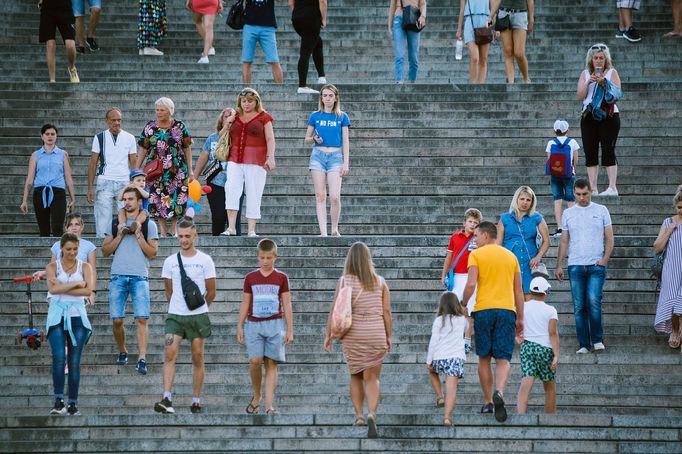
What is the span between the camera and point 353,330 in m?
12.3

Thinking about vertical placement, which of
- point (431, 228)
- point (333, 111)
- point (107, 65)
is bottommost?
point (431, 228)

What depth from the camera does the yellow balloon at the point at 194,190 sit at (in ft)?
55.1

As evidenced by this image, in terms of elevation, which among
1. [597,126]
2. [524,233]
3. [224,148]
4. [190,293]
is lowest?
[190,293]

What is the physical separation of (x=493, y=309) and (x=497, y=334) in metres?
0.22

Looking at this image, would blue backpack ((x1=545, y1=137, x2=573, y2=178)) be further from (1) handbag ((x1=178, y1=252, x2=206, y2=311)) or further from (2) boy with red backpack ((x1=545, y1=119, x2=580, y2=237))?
(1) handbag ((x1=178, y1=252, x2=206, y2=311))

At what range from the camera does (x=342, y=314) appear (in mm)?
12164

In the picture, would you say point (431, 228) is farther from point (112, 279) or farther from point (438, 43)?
point (438, 43)

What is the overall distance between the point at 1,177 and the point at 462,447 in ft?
28.9

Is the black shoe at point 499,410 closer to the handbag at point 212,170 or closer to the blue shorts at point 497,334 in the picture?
the blue shorts at point 497,334

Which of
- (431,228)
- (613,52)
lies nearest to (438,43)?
(613,52)

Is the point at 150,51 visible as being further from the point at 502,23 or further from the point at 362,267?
the point at 362,267

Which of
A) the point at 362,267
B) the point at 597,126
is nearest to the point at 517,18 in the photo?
the point at 597,126

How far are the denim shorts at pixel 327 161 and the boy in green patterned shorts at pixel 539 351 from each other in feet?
12.9

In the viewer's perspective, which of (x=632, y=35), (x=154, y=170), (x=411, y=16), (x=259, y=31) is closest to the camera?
(x=154, y=170)
